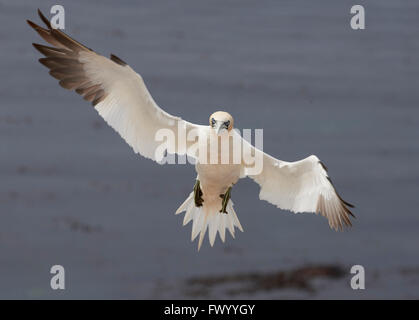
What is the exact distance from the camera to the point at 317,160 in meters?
5.20

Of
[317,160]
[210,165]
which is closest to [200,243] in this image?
[210,165]

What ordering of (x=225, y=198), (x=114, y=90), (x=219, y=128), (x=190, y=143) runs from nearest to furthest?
(x=219, y=128) → (x=114, y=90) → (x=190, y=143) → (x=225, y=198)

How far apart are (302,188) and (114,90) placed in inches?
53.4

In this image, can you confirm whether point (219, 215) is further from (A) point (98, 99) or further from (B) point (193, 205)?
(A) point (98, 99)

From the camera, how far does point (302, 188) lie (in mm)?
5398

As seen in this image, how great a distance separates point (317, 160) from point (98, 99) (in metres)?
1.41

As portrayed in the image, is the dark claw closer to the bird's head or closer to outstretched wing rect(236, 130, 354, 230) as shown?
outstretched wing rect(236, 130, 354, 230)

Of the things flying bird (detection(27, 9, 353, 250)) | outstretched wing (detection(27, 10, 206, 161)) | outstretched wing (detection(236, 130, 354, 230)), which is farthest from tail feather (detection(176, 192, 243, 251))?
outstretched wing (detection(27, 10, 206, 161))

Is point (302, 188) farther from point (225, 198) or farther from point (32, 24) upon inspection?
point (32, 24)

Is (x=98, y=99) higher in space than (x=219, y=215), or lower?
higher

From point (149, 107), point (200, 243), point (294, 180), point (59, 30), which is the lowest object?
point (200, 243)

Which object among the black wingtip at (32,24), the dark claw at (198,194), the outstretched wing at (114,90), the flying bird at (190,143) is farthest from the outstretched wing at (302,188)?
the black wingtip at (32,24)

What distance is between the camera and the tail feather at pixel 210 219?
5.46m

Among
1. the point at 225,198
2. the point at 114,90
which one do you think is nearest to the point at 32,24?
the point at 114,90
